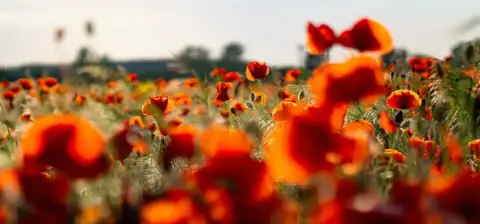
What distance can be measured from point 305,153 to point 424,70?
4.17 m

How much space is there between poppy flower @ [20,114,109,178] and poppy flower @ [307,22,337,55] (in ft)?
3.93

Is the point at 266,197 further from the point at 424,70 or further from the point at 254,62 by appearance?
the point at 424,70

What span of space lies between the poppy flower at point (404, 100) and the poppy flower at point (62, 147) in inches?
81.0

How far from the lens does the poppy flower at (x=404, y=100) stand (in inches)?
114

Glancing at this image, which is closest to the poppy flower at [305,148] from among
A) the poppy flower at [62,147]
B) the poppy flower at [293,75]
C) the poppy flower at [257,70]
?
the poppy flower at [62,147]

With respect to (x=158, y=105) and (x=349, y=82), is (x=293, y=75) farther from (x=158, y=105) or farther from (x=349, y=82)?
(x=349, y=82)

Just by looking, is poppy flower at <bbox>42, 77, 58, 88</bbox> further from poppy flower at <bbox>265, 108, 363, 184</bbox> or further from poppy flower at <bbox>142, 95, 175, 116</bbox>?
poppy flower at <bbox>265, 108, 363, 184</bbox>

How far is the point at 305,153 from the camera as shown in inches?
39.4

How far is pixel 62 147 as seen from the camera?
0.99 metres

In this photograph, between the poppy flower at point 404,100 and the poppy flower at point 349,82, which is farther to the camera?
the poppy flower at point 404,100

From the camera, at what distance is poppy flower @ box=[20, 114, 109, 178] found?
99 cm

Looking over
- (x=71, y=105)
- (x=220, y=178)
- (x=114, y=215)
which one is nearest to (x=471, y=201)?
(x=220, y=178)

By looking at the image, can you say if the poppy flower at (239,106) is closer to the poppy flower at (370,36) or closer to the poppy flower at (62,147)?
the poppy flower at (370,36)

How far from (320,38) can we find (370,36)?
420 mm
